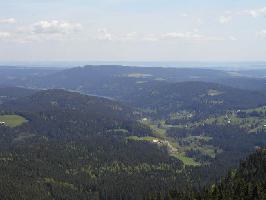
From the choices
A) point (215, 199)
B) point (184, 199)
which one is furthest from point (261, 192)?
point (184, 199)

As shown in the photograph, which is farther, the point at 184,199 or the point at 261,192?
the point at 184,199

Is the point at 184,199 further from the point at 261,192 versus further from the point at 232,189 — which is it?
the point at 261,192

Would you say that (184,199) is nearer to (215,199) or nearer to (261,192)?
(215,199)

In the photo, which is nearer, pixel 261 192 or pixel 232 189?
pixel 261 192

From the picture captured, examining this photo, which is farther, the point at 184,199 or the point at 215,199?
the point at 184,199
